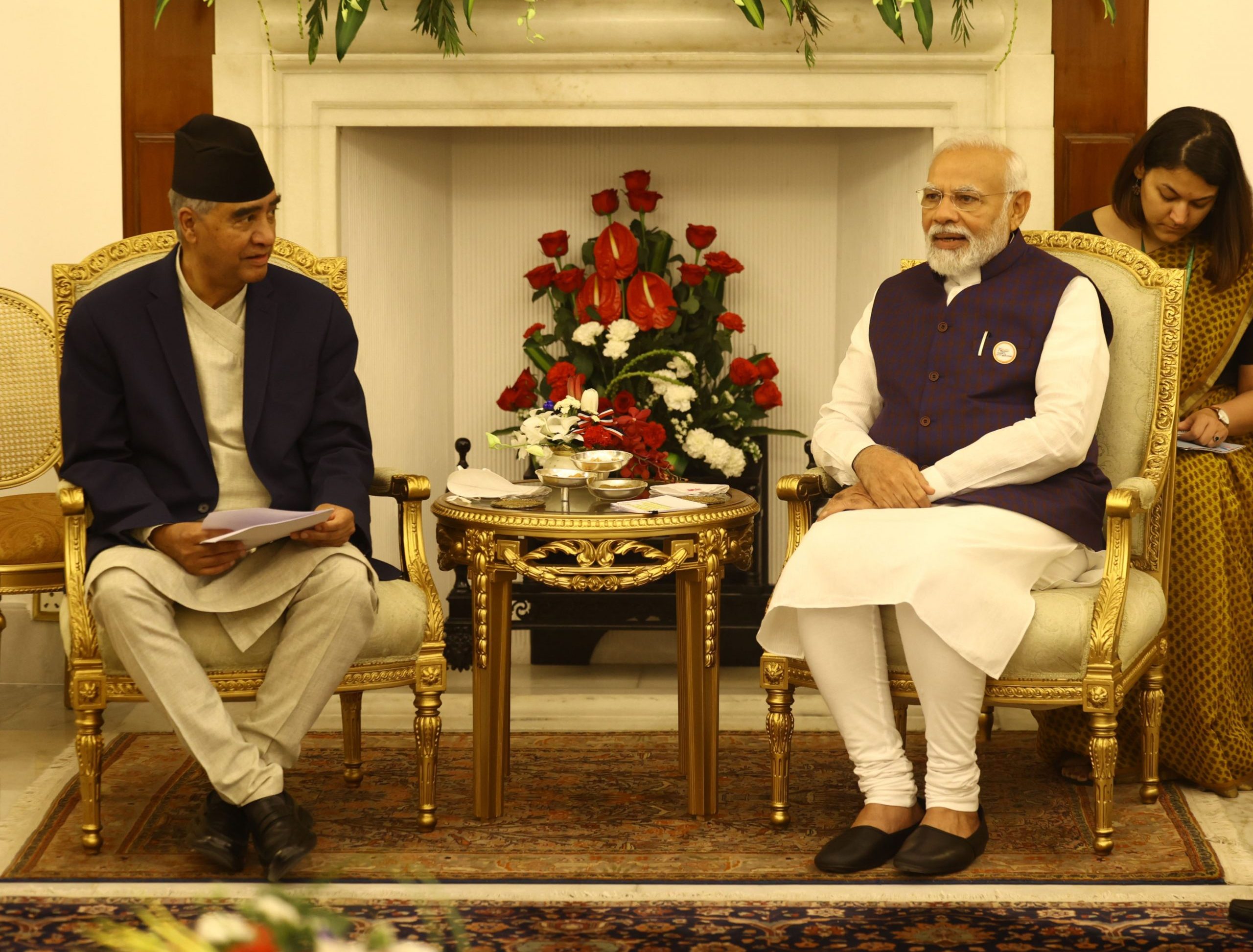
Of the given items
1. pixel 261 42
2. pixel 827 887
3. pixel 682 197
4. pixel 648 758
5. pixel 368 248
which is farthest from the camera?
pixel 682 197

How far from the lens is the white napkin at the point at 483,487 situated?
3.32 metres

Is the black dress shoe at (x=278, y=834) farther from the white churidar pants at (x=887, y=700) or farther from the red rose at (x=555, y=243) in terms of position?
the red rose at (x=555, y=243)

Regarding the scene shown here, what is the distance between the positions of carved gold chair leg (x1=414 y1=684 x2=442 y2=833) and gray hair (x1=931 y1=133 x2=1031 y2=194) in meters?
1.73

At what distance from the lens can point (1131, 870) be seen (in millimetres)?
2949

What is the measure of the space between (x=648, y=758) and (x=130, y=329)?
5.56 feet

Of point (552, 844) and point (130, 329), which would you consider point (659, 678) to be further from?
point (130, 329)

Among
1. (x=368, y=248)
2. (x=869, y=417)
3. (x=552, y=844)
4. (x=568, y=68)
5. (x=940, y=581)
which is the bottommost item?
(x=552, y=844)

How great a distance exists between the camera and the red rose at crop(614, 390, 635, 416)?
454cm

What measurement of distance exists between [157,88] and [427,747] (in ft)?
7.78

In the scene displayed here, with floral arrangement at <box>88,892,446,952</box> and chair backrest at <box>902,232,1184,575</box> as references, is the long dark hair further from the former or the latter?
floral arrangement at <box>88,892,446,952</box>

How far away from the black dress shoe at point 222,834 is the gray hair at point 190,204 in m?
1.25

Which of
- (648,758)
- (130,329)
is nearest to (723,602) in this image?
(648,758)

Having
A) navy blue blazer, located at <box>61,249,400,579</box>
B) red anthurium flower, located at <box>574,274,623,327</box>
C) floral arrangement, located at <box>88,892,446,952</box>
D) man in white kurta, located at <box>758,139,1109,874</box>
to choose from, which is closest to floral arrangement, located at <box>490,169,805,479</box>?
red anthurium flower, located at <box>574,274,623,327</box>

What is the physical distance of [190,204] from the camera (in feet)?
10.2
